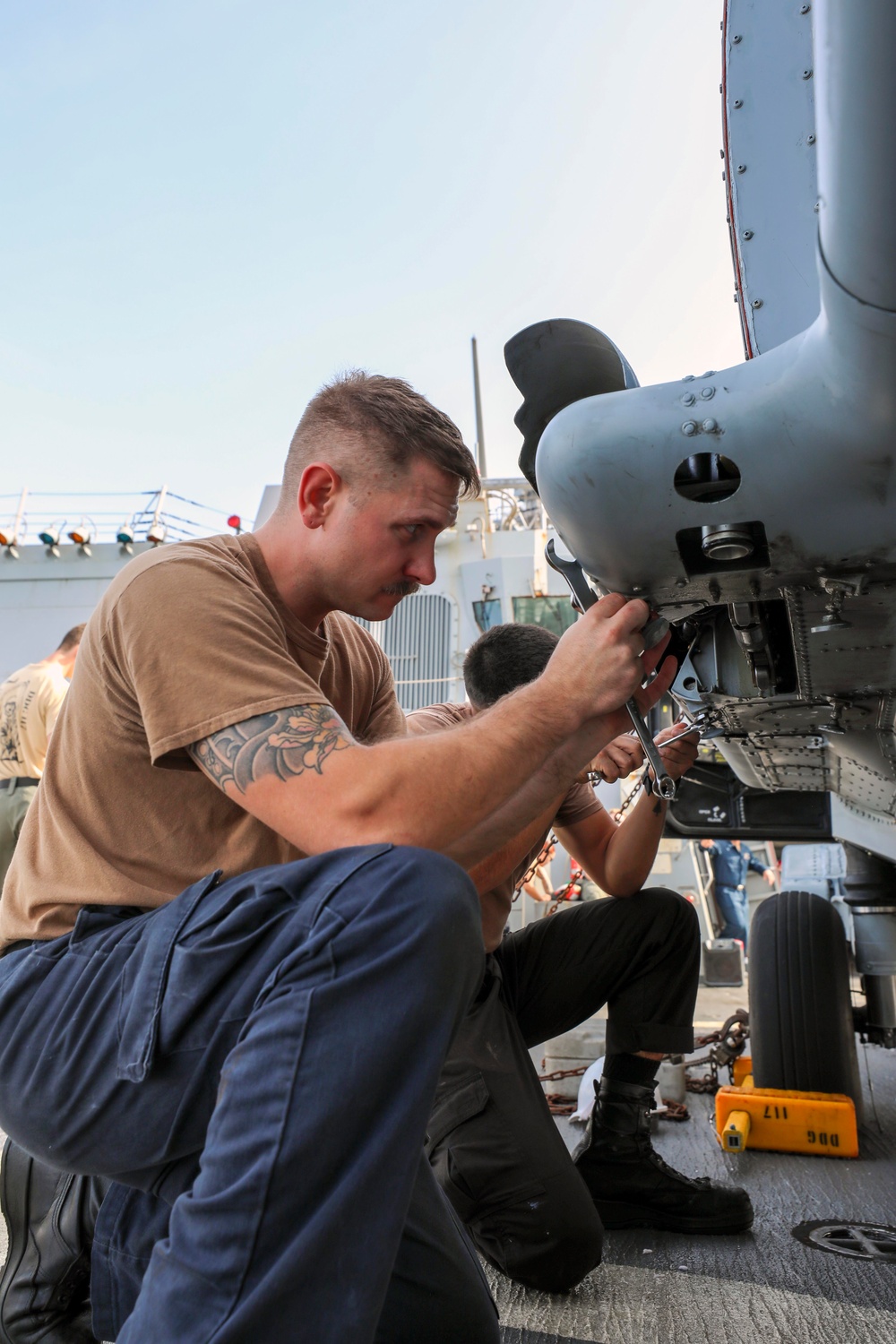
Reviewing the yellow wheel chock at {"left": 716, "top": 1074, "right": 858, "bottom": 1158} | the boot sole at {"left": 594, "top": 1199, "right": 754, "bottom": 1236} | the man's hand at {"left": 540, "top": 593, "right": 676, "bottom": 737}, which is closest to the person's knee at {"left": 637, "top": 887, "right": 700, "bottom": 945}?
the boot sole at {"left": 594, "top": 1199, "right": 754, "bottom": 1236}

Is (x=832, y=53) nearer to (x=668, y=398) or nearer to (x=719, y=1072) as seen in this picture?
(x=668, y=398)

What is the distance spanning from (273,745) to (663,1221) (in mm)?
1570

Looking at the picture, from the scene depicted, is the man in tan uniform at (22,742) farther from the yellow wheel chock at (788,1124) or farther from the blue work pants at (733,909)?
the blue work pants at (733,909)

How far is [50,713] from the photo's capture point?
13.2ft

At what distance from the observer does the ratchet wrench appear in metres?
1.38

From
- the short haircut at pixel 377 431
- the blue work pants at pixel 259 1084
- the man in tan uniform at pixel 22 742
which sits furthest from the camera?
the man in tan uniform at pixel 22 742

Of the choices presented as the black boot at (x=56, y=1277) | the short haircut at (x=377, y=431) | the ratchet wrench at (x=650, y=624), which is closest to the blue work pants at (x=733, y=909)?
the ratchet wrench at (x=650, y=624)

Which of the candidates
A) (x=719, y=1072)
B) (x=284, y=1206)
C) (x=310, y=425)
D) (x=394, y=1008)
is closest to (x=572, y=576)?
(x=310, y=425)

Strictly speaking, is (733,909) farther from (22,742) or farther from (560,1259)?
(560,1259)

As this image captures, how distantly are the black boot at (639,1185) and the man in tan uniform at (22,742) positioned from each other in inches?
111

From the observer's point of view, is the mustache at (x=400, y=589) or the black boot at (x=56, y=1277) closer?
the black boot at (x=56, y=1277)

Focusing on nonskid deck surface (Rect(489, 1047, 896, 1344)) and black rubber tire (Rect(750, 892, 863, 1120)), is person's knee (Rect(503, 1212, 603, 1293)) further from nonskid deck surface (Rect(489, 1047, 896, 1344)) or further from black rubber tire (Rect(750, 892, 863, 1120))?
black rubber tire (Rect(750, 892, 863, 1120))

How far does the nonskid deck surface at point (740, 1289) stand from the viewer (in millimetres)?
1494

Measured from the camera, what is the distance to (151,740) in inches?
45.8
